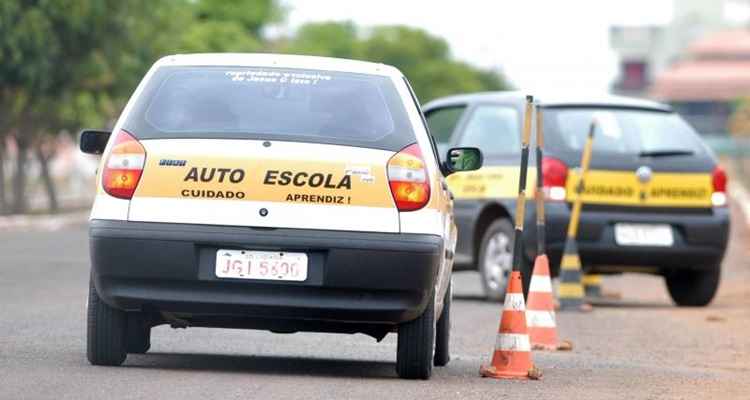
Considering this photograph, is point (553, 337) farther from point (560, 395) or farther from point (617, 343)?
point (560, 395)

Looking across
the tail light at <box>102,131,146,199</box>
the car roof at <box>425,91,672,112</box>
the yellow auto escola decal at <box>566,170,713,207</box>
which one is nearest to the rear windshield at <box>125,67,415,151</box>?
the tail light at <box>102,131,146,199</box>

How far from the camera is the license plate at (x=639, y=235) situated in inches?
677

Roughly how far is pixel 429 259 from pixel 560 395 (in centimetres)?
87

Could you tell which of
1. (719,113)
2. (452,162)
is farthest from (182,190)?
(719,113)

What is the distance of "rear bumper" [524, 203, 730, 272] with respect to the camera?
1703 cm

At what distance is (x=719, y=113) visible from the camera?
451ft

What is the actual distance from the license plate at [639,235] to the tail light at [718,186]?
2.16ft

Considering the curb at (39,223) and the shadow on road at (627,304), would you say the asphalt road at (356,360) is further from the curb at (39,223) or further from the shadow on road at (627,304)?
the curb at (39,223)

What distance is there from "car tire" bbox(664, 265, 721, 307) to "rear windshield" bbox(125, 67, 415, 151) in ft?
26.2

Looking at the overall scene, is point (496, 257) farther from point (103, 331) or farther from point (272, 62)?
point (103, 331)

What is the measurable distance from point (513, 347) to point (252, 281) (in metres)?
1.63

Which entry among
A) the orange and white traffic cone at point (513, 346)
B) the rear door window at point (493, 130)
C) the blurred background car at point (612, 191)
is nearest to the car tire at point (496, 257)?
the blurred background car at point (612, 191)

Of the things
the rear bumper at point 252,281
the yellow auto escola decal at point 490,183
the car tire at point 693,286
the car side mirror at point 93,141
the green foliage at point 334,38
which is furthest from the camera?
the green foliage at point 334,38

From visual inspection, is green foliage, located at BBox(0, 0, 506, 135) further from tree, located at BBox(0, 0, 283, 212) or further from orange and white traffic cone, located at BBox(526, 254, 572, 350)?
orange and white traffic cone, located at BBox(526, 254, 572, 350)
